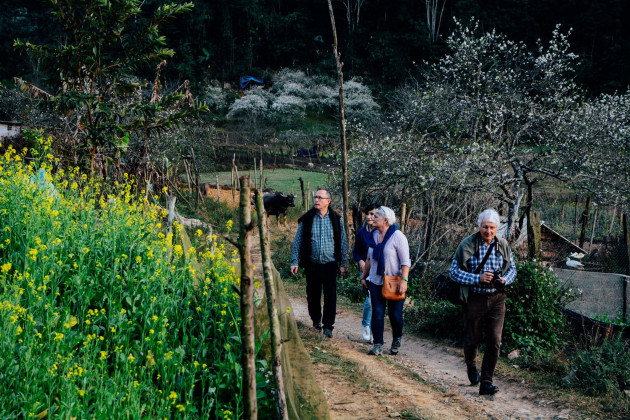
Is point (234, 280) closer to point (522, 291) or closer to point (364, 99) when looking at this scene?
point (522, 291)

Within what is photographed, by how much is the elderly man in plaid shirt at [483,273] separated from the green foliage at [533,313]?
1.89 m

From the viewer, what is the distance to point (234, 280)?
453 centimetres

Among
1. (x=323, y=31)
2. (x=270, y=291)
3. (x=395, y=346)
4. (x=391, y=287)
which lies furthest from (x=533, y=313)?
(x=323, y=31)

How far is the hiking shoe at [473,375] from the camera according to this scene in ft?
19.5

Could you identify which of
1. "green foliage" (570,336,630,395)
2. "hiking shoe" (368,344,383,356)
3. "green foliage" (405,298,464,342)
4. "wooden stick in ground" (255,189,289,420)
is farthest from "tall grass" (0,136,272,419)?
"green foliage" (405,298,464,342)

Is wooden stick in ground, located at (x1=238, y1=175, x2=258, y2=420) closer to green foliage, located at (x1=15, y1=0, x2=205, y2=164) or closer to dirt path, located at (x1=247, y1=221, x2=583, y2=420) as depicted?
dirt path, located at (x1=247, y1=221, x2=583, y2=420)

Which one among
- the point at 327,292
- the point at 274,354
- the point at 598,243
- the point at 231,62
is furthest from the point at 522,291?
the point at 231,62

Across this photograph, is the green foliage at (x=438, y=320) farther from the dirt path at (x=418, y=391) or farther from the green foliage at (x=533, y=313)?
the green foliage at (x=533, y=313)

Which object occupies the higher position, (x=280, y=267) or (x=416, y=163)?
(x=416, y=163)

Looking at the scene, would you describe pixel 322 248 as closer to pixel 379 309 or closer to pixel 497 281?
pixel 379 309

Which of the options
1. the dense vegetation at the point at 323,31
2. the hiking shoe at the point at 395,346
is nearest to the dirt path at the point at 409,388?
the hiking shoe at the point at 395,346

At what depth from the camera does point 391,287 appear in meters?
6.43

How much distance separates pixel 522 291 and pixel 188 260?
180 inches

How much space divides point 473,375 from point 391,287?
4.23 feet
